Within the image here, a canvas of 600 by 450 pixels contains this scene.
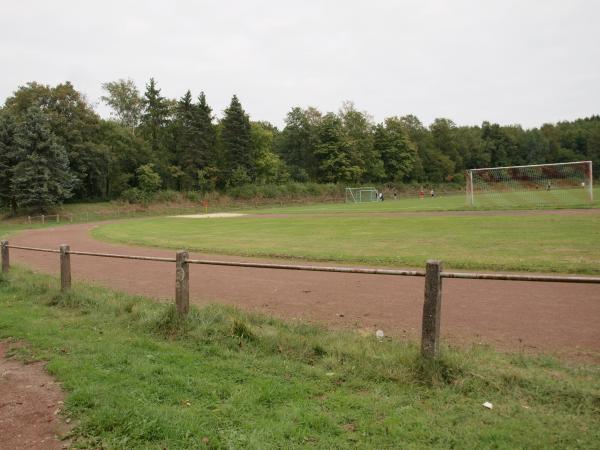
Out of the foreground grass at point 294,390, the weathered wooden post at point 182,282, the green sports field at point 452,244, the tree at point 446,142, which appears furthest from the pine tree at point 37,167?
the tree at point 446,142

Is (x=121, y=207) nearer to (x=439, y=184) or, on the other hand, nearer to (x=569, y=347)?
(x=569, y=347)

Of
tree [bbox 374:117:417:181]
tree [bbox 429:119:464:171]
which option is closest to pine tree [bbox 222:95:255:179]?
tree [bbox 374:117:417:181]

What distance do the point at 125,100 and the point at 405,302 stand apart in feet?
A: 263

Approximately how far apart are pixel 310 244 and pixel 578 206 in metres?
21.4

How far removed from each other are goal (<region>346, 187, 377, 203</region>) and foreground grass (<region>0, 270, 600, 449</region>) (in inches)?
2773

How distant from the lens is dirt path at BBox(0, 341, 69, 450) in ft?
12.5

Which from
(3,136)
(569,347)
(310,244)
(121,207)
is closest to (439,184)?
(121,207)

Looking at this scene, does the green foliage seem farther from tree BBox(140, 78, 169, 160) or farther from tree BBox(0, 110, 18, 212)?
tree BBox(0, 110, 18, 212)

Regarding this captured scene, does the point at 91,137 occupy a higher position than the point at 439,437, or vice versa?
the point at 91,137

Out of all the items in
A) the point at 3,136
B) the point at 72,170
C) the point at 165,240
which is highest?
the point at 3,136

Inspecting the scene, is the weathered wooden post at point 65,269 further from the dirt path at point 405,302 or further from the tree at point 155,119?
the tree at point 155,119

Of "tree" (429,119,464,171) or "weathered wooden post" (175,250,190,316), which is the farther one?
"tree" (429,119,464,171)

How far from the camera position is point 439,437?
140 inches

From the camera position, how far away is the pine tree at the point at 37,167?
4550 centimetres
